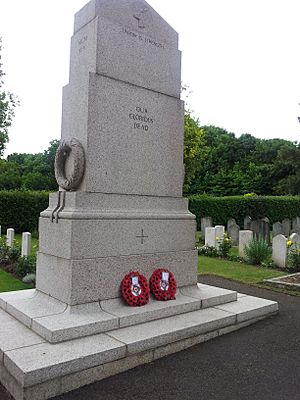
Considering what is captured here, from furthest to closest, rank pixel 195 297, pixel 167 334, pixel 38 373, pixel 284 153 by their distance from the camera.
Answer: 1. pixel 284 153
2. pixel 195 297
3. pixel 167 334
4. pixel 38 373

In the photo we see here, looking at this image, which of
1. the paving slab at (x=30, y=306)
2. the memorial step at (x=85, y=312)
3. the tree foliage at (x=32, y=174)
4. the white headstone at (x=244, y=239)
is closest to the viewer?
the memorial step at (x=85, y=312)

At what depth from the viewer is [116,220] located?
4.64 meters

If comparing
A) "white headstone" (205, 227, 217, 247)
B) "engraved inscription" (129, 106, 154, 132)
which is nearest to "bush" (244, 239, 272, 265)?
"white headstone" (205, 227, 217, 247)

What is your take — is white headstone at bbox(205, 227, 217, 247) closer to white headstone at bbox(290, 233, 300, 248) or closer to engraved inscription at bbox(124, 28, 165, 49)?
white headstone at bbox(290, 233, 300, 248)

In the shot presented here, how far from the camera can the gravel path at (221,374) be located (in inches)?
120

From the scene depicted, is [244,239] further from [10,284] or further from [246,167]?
[246,167]

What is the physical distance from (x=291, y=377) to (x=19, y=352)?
259 cm

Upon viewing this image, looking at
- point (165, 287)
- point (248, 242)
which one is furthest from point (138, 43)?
point (248, 242)

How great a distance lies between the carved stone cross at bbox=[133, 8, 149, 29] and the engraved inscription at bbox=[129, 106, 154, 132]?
1.23 m

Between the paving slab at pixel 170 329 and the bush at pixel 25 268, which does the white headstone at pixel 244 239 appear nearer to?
the bush at pixel 25 268

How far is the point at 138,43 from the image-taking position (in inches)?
201

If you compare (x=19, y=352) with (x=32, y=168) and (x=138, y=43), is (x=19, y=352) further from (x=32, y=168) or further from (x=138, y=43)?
(x=32, y=168)

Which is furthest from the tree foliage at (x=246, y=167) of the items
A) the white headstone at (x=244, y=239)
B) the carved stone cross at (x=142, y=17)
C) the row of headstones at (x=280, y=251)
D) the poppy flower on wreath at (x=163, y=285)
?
the poppy flower on wreath at (x=163, y=285)

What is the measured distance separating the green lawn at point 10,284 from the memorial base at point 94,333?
80.7 inches
